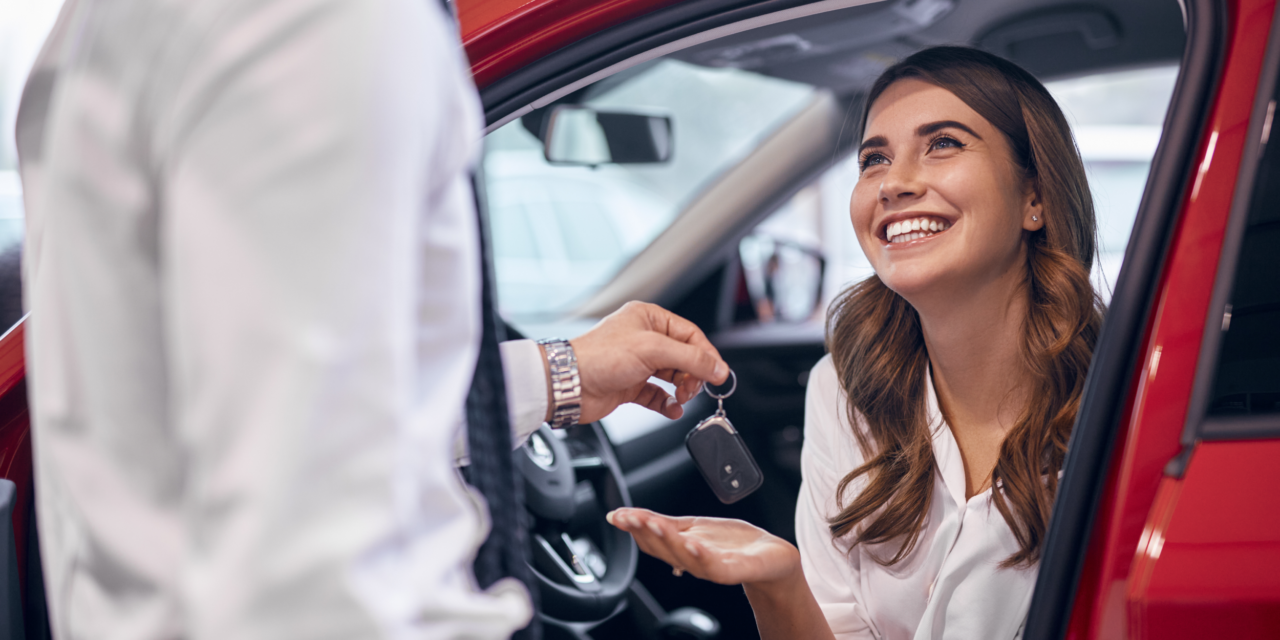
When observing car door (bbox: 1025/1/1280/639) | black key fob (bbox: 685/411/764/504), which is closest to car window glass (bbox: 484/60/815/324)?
black key fob (bbox: 685/411/764/504)

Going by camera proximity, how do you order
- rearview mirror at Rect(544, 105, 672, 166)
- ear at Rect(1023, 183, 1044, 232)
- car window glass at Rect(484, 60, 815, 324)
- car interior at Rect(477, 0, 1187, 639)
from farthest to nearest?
car window glass at Rect(484, 60, 815, 324) < rearview mirror at Rect(544, 105, 672, 166) < car interior at Rect(477, 0, 1187, 639) < ear at Rect(1023, 183, 1044, 232)

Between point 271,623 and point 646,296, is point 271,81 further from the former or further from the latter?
point 646,296

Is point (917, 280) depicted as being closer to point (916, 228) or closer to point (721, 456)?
point (916, 228)

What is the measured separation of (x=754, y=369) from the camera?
3041 millimetres

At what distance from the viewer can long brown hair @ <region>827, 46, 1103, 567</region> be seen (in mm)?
1509

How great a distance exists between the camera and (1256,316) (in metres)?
0.97

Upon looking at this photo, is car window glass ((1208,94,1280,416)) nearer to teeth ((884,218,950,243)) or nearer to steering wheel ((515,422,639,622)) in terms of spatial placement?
teeth ((884,218,950,243))

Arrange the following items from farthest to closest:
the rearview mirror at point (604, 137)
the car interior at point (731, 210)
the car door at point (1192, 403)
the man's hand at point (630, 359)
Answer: the rearview mirror at point (604, 137), the car interior at point (731, 210), the man's hand at point (630, 359), the car door at point (1192, 403)

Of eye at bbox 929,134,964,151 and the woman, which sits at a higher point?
eye at bbox 929,134,964,151


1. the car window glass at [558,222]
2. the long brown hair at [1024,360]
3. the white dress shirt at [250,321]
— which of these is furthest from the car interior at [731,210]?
the car window glass at [558,222]

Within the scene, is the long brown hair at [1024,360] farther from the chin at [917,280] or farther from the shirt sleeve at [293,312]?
the shirt sleeve at [293,312]

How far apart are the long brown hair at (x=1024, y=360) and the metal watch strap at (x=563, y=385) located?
0.68m

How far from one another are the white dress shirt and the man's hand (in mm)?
671

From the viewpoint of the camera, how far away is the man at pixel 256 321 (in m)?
0.51
